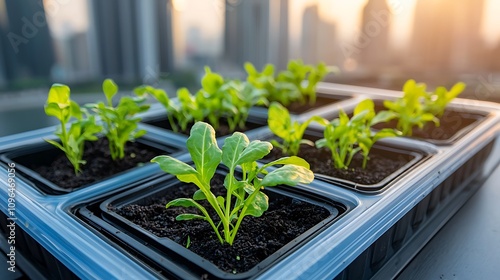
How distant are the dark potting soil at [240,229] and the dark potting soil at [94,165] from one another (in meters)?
0.16

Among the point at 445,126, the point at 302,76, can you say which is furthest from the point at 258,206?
the point at 302,76

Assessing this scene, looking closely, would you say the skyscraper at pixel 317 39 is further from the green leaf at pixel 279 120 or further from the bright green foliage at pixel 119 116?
the bright green foliage at pixel 119 116

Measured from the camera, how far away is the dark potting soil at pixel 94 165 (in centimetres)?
71

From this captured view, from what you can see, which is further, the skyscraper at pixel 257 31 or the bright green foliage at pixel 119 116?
the skyscraper at pixel 257 31

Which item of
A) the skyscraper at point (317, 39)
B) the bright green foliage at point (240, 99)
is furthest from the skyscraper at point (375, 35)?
the bright green foliage at point (240, 99)

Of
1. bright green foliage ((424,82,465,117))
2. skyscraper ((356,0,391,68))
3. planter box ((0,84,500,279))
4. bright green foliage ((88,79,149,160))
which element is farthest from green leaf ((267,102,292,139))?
skyscraper ((356,0,391,68))

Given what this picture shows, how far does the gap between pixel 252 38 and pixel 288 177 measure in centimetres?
138

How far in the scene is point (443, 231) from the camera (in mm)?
690

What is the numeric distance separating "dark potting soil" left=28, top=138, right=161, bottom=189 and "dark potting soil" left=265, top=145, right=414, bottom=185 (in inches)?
10.7

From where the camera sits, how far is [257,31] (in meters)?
1.74

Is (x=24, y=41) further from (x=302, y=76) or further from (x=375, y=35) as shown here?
(x=375, y=35)

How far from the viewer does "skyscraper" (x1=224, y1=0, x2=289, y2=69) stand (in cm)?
169

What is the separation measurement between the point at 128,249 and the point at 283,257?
0.61ft

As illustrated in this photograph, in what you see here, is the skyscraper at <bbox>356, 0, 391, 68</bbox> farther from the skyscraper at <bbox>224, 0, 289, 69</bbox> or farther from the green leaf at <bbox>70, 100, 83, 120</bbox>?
the green leaf at <bbox>70, 100, 83, 120</bbox>
